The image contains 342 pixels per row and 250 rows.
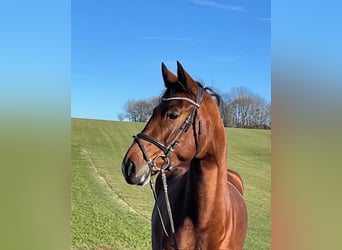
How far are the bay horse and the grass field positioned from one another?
0.97 metres

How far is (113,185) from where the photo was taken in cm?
294

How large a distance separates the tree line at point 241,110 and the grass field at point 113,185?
0.08 m

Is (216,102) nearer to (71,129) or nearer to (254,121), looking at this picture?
(254,121)

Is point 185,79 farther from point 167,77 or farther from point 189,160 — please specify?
point 189,160

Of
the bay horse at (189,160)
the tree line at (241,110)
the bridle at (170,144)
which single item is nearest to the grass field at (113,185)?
the tree line at (241,110)

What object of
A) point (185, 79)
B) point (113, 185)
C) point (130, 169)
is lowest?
point (113, 185)

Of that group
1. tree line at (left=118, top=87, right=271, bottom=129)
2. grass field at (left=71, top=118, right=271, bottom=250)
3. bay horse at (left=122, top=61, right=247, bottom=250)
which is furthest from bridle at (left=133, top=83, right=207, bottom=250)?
grass field at (left=71, top=118, right=271, bottom=250)

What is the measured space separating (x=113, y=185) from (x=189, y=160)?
1475 mm

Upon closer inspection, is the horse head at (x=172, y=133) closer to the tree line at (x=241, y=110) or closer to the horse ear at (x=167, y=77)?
the horse ear at (x=167, y=77)

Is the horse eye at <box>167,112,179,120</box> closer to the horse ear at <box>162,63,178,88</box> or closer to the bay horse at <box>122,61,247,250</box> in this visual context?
the bay horse at <box>122,61,247,250</box>

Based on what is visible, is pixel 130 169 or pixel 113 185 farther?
pixel 113 185

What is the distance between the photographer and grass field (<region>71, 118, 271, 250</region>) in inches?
105

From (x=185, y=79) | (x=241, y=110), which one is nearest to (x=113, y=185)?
(x=241, y=110)
